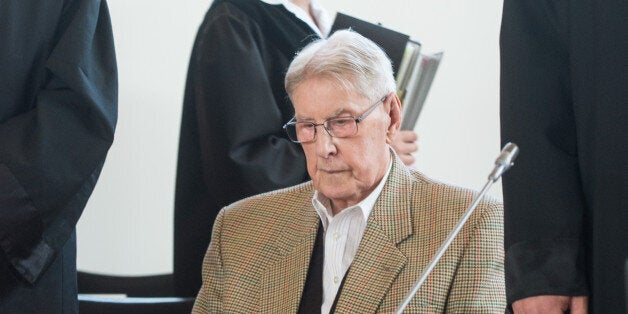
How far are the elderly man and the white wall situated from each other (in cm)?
155

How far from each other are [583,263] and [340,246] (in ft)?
2.69

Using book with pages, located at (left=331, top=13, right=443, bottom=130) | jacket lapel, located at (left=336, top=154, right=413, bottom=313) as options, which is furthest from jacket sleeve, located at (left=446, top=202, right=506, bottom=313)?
book with pages, located at (left=331, top=13, right=443, bottom=130)

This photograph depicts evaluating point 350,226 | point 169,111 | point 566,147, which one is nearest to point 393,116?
point 350,226

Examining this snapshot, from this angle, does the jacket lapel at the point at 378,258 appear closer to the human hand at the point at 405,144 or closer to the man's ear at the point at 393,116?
the man's ear at the point at 393,116

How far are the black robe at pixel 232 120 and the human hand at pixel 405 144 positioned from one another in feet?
0.87

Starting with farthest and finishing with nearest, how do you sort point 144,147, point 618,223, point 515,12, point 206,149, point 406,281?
point 144,147 → point 206,149 → point 406,281 → point 515,12 → point 618,223

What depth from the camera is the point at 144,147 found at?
428cm

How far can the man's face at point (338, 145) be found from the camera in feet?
8.64

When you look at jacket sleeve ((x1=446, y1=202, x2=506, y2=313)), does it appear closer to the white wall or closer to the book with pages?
the book with pages

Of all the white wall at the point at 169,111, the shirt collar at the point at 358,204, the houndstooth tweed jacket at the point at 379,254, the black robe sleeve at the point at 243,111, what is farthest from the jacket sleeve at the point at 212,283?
the white wall at the point at 169,111

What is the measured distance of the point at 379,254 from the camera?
101 inches

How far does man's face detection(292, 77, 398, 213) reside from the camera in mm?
2633

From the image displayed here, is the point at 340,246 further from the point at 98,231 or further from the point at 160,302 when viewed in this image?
the point at 98,231

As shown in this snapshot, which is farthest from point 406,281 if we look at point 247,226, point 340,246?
point 247,226
